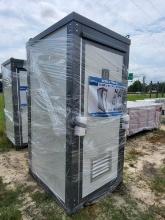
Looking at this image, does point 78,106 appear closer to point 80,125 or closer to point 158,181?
point 80,125

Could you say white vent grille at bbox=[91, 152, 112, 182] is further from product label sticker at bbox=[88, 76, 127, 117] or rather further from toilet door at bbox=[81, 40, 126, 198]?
product label sticker at bbox=[88, 76, 127, 117]

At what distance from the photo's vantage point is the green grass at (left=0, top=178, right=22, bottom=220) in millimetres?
1904

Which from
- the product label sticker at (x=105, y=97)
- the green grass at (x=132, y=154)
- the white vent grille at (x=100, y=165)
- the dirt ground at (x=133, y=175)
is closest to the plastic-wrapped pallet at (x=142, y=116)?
the dirt ground at (x=133, y=175)

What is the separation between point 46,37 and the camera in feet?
6.76

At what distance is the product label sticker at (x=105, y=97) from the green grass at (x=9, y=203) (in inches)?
50.6

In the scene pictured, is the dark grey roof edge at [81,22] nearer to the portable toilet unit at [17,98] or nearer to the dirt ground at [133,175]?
the portable toilet unit at [17,98]

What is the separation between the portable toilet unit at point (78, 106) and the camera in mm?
1758

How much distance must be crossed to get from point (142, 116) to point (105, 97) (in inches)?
119

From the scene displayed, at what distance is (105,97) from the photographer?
79.9 inches

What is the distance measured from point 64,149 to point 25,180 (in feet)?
3.70

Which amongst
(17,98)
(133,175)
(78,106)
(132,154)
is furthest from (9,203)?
(132,154)

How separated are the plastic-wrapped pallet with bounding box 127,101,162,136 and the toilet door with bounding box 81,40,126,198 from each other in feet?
6.84

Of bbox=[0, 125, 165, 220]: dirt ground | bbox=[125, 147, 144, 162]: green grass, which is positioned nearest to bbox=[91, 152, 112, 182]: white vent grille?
bbox=[0, 125, 165, 220]: dirt ground

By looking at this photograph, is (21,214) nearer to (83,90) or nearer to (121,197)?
(121,197)
